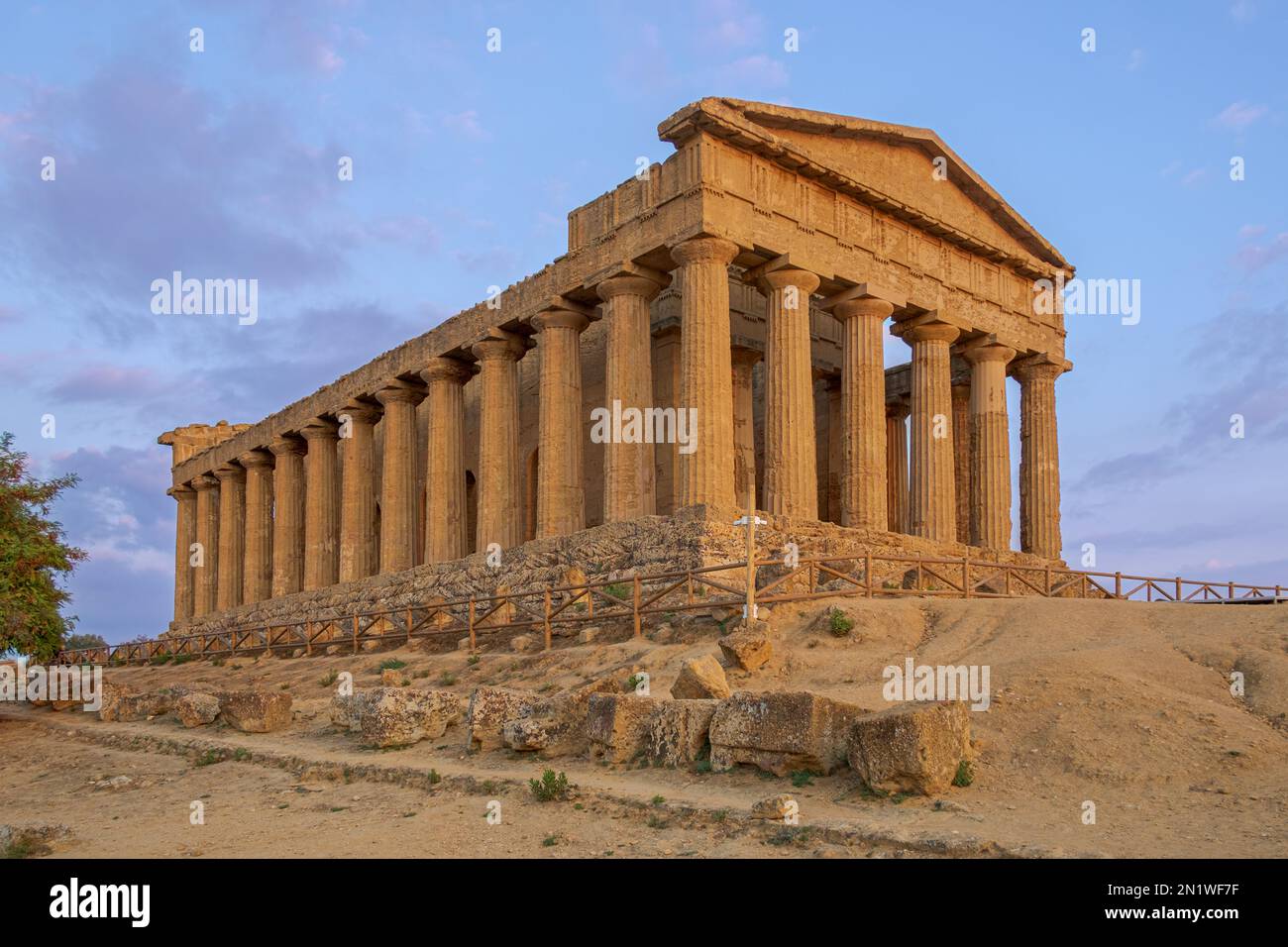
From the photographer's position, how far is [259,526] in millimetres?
46406

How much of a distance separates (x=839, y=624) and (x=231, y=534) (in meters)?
38.2

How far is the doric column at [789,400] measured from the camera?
84.0 ft

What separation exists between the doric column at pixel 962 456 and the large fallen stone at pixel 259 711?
881 inches

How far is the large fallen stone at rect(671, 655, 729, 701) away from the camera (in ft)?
43.4

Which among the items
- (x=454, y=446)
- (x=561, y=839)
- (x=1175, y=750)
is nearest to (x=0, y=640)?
(x=454, y=446)

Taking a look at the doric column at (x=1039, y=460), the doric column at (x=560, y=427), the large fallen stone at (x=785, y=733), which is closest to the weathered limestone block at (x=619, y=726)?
the large fallen stone at (x=785, y=733)

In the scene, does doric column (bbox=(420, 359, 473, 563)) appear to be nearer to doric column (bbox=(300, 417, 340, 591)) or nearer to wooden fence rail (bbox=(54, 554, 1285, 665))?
wooden fence rail (bbox=(54, 554, 1285, 665))

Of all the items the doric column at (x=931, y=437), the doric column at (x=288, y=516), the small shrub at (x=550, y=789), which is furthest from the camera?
the doric column at (x=288, y=516)

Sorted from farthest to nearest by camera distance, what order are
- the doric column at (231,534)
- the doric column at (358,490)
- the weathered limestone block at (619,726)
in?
the doric column at (231,534), the doric column at (358,490), the weathered limestone block at (619,726)

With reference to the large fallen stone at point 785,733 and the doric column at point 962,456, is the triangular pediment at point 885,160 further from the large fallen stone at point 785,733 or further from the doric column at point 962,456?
the large fallen stone at point 785,733

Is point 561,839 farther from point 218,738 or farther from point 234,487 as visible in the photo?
point 234,487

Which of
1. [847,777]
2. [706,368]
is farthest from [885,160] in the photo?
[847,777]

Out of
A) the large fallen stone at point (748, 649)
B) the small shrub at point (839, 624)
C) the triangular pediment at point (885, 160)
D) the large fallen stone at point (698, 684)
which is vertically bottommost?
the large fallen stone at point (698, 684)
